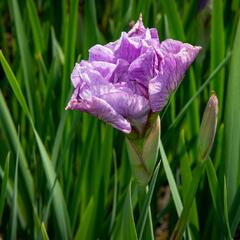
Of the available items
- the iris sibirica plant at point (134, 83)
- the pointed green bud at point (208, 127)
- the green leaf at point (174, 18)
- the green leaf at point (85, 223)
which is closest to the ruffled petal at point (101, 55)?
the iris sibirica plant at point (134, 83)

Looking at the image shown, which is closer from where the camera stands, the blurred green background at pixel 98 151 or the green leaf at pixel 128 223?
the green leaf at pixel 128 223

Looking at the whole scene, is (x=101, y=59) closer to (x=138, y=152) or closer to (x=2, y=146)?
(x=138, y=152)

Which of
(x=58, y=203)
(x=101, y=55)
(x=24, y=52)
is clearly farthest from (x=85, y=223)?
(x=24, y=52)

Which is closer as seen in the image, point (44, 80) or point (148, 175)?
point (148, 175)

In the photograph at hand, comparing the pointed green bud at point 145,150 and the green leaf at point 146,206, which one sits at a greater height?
the pointed green bud at point 145,150

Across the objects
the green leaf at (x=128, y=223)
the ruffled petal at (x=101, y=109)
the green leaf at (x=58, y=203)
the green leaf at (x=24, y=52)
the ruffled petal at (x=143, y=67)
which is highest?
the ruffled petal at (x=143, y=67)

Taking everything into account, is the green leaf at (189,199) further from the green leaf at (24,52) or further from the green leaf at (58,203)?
the green leaf at (24,52)

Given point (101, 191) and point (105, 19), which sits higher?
point (105, 19)

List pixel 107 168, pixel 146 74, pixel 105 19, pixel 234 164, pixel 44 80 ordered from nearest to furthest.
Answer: pixel 146 74
pixel 234 164
pixel 107 168
pixel 44 80
pixel 105 19

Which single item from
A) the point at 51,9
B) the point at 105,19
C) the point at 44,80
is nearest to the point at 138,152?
the point at 44,80
